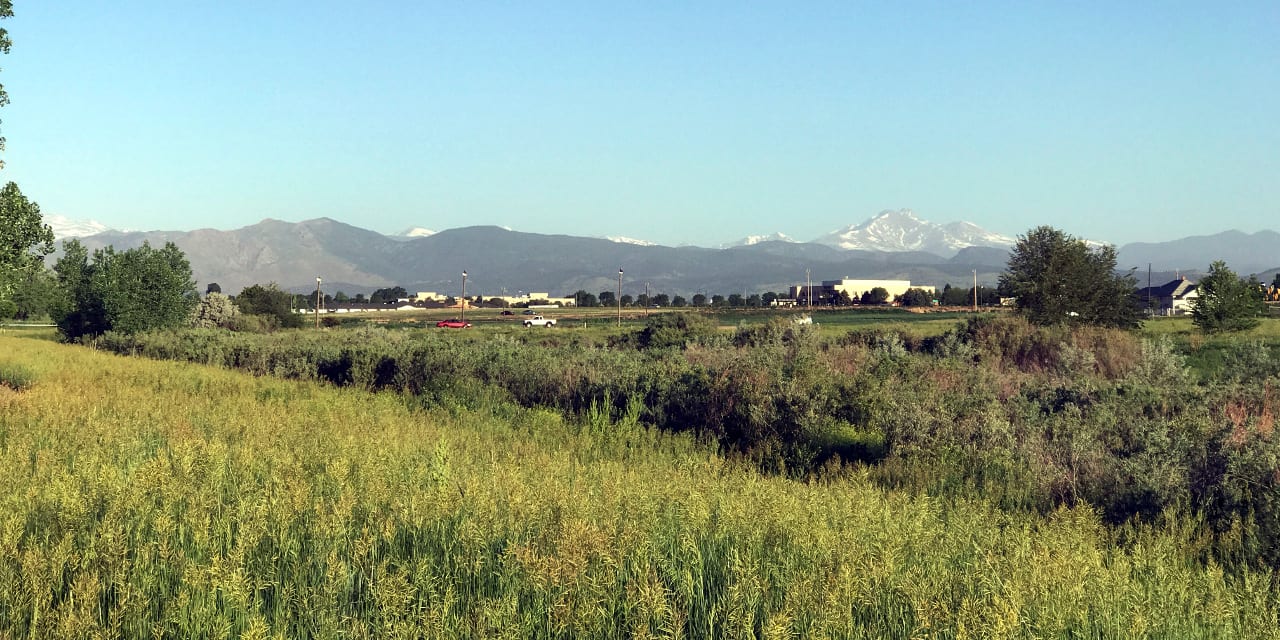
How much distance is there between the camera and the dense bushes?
30.0ft

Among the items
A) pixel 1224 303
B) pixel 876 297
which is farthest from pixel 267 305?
pixel 876 297

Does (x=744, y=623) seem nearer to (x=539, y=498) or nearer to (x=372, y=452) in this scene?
(x=539, y=498)

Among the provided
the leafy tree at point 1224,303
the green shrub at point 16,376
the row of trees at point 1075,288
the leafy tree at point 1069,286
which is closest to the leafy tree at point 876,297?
the leafy tree at point 1224,303

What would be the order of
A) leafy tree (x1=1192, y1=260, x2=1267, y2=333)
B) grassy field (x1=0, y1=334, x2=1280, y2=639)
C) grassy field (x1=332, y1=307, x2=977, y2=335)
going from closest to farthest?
grassy field (x1=0, y1=334, x2=1280, y2=639) → leafy tree (x1=1192, y1=260, x2=1267, y2=333) → grassy field (x1=332, y1=307, x2=977, y2=335)

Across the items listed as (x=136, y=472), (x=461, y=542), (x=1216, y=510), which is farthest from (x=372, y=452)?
(x=1216, y=510)

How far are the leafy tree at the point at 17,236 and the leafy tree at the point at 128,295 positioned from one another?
30.4 meters

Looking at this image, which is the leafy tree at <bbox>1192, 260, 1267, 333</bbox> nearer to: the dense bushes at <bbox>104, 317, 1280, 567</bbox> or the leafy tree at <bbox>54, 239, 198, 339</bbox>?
the dense bushes at <bbox>104, 317, 1280, 567</bbox>

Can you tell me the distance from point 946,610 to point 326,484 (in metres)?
5.16

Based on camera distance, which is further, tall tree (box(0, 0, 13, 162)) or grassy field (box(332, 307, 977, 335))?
grassy field (box(332, 307, 977, 335))

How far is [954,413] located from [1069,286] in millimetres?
44909

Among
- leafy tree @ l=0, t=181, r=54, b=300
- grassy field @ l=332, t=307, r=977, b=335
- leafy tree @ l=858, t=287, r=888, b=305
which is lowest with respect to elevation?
grassy field @ l=332, t=307, r=977, b=335

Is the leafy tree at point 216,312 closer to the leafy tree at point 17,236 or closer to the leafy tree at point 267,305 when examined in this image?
the leafy tree at point 267,305

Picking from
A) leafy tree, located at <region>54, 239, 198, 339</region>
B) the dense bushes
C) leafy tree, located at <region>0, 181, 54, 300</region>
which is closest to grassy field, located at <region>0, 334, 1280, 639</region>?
the dense bushes

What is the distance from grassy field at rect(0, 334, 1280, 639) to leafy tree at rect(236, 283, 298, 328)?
83095 millimetres
